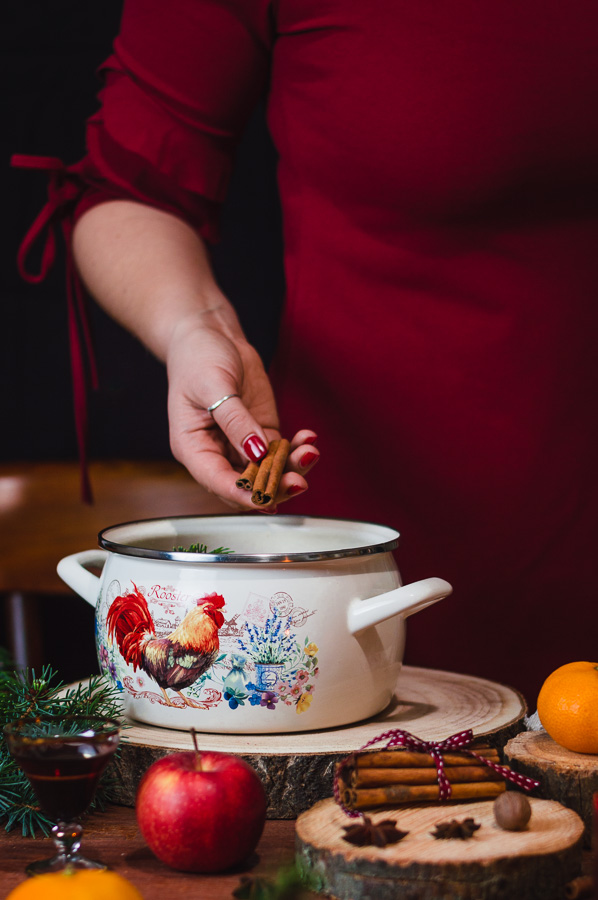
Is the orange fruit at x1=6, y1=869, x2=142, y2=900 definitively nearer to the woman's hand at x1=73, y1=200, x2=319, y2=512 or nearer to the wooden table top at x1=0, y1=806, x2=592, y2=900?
the wooden table top at x1=0, y1=806, x2=592, y2=900

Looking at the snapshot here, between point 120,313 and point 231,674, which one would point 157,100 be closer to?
point 120,313

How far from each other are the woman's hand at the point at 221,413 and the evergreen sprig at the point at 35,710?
259 millimetres

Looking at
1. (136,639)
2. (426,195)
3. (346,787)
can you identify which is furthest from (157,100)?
(346,787)

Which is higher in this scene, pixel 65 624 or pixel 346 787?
pixel 346 787

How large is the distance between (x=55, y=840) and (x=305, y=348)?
83cm

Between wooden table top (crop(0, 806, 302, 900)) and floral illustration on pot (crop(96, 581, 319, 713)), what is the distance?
11 centimetres

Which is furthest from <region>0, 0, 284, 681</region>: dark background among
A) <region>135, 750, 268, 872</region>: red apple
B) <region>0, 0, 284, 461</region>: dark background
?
<region>135, 750, 268, 872</region>: red apple

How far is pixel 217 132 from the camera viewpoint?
1.34 metres

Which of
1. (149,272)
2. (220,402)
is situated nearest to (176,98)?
(149,272)

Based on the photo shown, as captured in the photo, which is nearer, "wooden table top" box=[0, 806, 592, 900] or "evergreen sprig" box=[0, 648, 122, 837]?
"wooden table top" box=[0, 806, 592, 900]

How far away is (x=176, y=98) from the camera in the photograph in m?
1.29

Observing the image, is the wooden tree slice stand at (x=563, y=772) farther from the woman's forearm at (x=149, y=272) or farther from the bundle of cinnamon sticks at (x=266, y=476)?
the woman's forearm at (x=149, y=272)

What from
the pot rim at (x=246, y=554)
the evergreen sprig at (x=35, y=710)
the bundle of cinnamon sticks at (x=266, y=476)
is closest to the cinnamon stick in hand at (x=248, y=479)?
the bundle of cinnamon sticks at (x=266, y=476)

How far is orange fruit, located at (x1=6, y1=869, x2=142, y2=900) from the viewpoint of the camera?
1.87ft
